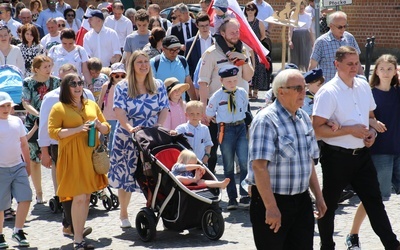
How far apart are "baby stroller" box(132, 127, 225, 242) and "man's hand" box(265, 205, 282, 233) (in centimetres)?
273

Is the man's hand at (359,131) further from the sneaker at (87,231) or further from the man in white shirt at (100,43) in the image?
the man in white shirt at (100,43)

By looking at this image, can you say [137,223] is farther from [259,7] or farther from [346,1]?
[259,7]

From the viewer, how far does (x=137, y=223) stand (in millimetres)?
10000

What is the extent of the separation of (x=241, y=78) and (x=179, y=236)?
8.76 ft

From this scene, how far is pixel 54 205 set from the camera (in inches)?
446

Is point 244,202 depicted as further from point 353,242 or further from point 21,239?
point 21,239

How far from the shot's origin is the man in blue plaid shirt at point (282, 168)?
6977 millimetres

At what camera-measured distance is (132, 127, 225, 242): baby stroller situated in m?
9.76

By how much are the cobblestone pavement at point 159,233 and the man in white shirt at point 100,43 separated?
15.3 feet

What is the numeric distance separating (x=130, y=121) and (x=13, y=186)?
4.59ft

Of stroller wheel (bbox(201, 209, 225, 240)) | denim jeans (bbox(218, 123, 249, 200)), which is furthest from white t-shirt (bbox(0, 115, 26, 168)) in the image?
denim jeans (bbox(218, 123, 249, 200))

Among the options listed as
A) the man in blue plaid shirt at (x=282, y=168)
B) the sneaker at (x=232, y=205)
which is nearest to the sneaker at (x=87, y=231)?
the sneaker at (x=232, y=205)

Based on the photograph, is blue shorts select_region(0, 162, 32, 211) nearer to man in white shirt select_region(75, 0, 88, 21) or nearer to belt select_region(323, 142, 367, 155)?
belt select_region(323, 142, 367, 155)

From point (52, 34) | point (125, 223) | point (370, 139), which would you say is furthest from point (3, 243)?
point (52, 34)
